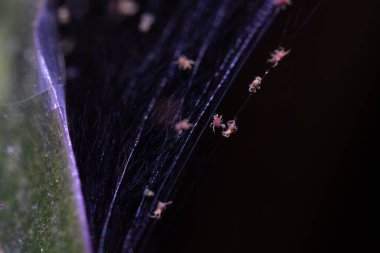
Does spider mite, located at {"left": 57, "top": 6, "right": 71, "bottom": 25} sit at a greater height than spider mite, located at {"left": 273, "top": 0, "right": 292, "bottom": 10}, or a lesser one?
lesser

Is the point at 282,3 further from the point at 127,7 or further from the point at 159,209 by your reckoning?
the point at 159,209

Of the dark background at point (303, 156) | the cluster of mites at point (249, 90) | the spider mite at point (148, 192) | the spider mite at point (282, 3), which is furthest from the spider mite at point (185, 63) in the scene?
the spider mite at point (148, 192)

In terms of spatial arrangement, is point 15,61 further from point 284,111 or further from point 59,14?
point 284,111

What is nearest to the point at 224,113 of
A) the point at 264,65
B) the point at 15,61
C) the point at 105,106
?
the point at 264,65

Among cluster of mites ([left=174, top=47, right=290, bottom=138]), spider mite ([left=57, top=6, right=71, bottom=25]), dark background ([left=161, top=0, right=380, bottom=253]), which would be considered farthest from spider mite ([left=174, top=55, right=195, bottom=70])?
spider mite ([left=57, top=6, right=71, bottom=25])

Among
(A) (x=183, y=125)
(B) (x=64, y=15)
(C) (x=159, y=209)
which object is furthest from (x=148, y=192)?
(B) (x=64, y=15)

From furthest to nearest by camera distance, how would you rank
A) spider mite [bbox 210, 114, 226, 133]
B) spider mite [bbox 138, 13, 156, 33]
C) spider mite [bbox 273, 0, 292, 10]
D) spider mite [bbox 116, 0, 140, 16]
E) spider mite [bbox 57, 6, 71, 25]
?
spider mite [bbox 57, 6, 71, 25] < spider mite [bbox 116, 0, 140, 16] < spider mite [bbox 138, 13, 156, 33] < spider mite [bbox 210, 114, 226, 133] < spider mite [bbox 273, 0, 292, 10]

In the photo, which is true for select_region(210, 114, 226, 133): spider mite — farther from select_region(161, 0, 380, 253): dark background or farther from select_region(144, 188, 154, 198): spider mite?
select_region(144, 188, 154, 198): spider mite

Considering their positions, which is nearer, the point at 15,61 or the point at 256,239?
the point at 256,239
